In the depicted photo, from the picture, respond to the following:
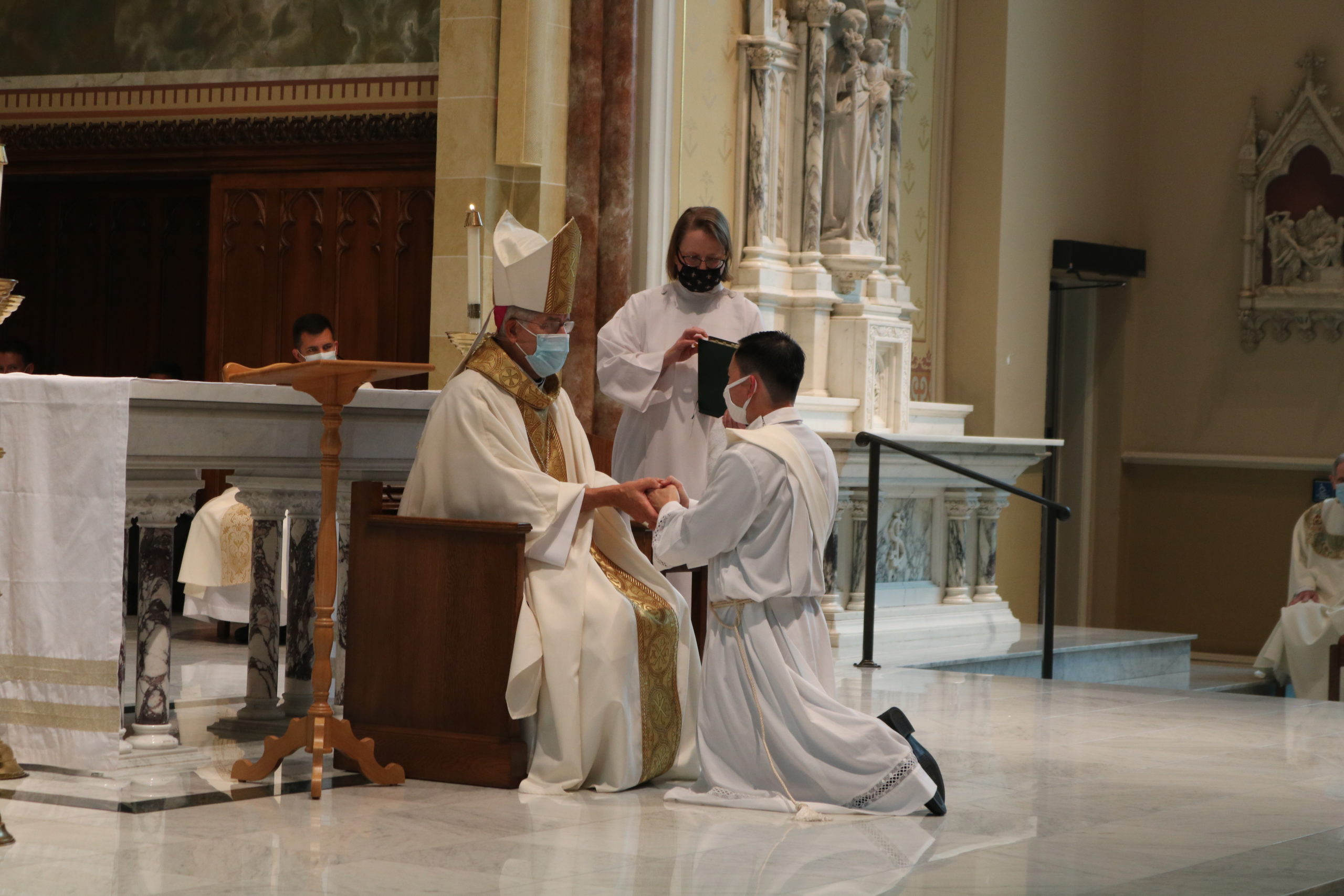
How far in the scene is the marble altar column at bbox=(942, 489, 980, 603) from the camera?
10.0m

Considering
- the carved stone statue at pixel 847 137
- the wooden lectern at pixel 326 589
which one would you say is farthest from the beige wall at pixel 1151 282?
the wooden lectern at pixel 326 589

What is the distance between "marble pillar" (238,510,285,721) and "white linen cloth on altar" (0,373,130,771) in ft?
2.90

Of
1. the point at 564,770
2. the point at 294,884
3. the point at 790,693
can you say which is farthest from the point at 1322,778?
the point at 294,884

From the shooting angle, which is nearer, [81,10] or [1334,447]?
[81,10]

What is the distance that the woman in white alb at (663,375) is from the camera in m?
6.18

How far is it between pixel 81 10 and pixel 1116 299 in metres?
7.20

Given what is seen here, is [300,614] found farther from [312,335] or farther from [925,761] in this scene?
[925,761]

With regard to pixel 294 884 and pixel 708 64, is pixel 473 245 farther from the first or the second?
pixel 708 64

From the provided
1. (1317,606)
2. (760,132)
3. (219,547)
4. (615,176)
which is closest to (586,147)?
(615,176)

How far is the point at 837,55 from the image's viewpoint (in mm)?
9203

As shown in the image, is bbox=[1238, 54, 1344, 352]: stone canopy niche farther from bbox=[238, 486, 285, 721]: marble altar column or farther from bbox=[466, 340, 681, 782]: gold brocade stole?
bbox=[238, 486, 285, 721]: marble altar column

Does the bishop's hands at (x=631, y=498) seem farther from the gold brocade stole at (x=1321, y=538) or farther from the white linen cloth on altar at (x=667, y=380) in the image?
the gold brocade stole at (x=1321, y=538)

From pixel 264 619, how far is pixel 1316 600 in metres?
6.65

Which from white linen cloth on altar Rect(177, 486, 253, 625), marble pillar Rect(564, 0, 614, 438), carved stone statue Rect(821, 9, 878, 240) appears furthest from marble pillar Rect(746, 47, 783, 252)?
white linen cloth on altar Rect(177, 486, 253, 625)
